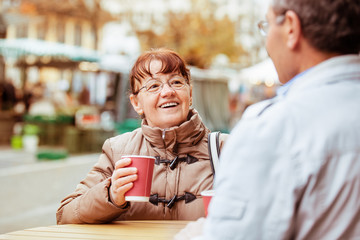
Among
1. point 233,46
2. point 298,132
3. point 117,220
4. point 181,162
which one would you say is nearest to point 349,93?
point 298,132

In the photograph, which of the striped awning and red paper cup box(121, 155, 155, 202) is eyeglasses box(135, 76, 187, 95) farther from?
the striped awning

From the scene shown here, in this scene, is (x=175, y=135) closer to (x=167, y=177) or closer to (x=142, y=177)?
(x=167, y=177)

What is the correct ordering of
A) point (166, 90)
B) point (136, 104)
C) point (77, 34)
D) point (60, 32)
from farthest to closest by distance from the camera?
point (77, 34)
point (60, 32)
point (136, 104)
point (166, 90)

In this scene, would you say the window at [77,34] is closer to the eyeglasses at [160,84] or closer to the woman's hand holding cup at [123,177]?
the eyeglasses at [160,84]

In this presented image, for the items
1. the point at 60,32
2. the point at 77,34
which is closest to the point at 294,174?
the point at 60,32

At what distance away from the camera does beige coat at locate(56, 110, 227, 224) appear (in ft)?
7.75

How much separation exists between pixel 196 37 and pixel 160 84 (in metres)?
30.7

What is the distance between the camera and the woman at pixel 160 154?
7.47ft

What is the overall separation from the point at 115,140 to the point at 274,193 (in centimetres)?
145

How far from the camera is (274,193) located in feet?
4.07

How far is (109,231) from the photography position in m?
2.11

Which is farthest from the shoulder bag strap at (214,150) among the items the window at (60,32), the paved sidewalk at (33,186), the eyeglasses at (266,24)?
the window at (60,32)

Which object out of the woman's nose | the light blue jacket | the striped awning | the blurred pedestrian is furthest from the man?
the blurred pedestrian

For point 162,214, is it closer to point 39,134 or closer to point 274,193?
point 274,193
